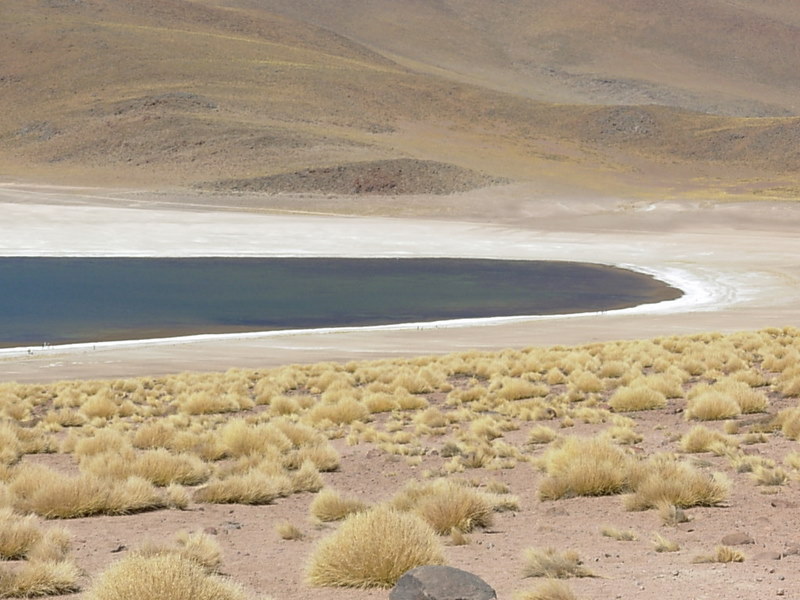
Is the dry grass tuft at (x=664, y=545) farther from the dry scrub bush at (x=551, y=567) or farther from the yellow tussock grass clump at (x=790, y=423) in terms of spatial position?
the yellow tussock grass clump at (x=790, y=423)

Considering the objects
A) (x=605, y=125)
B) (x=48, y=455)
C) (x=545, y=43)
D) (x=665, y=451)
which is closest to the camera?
(x=665, y=451)

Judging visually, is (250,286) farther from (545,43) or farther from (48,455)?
(545,43)

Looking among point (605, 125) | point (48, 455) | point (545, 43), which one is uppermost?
point (545, 43)

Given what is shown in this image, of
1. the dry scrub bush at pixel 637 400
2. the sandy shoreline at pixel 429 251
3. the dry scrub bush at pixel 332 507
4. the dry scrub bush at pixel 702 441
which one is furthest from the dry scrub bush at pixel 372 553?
the sandy shoreline at pixel 429 251

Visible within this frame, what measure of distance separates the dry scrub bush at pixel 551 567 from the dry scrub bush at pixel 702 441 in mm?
4657

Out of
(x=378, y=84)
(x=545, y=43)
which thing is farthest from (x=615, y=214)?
(x=545, y=43)

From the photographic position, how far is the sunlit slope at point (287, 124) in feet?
311

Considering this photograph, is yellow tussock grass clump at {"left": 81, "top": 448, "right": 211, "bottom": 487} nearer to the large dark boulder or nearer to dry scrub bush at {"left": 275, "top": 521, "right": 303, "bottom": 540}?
dry scrub bush at {"left": 275, "top": 521, "right": 303, "bottom": 540}

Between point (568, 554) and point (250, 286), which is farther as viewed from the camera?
point (250, 286)

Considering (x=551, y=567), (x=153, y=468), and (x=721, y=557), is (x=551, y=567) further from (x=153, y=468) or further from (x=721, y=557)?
(x=153, y=468)

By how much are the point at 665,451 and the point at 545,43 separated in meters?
196

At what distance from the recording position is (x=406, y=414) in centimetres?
1498

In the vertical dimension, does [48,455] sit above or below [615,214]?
below

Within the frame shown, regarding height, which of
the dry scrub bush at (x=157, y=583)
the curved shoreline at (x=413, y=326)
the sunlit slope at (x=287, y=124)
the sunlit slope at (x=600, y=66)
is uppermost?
the sunlit slope at (x=600, y=66)
